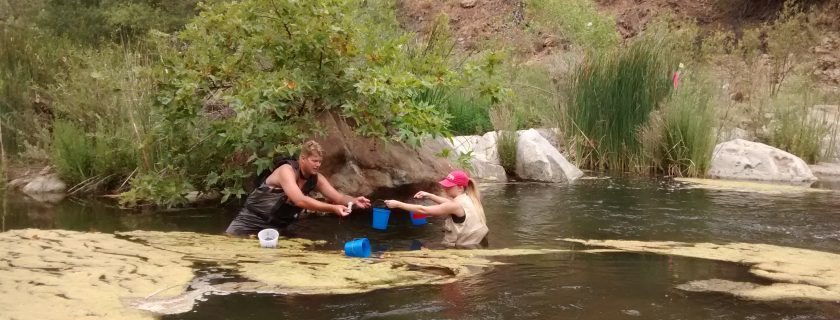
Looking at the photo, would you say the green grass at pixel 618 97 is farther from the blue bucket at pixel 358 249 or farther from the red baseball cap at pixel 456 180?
the blue bucket at pixel 358 249

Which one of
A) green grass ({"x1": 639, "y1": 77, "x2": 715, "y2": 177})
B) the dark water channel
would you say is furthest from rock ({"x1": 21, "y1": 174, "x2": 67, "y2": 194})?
green grass ({"x1": 639, "y1": 77, "x2": 715, "y2": 177})

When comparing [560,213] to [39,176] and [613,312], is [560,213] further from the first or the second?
[39,176]

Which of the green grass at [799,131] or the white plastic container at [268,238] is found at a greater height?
the green grass at [799,131]

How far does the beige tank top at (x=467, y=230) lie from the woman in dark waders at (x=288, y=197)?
0.75 m

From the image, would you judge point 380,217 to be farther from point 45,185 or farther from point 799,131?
point 799,131

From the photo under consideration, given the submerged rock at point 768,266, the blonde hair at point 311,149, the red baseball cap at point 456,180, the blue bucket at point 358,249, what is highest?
the blonde hair at point 311,149

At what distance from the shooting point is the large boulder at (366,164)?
25.9 feet

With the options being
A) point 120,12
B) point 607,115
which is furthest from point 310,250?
point 120,12

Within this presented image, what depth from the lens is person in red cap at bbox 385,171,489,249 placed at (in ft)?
21.5

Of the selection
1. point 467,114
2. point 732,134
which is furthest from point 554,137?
point 732,134

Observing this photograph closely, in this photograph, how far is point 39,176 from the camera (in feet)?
31.4

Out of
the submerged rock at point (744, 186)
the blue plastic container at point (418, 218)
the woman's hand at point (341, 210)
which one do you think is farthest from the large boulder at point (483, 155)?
the woman's hand at point (341, 210)

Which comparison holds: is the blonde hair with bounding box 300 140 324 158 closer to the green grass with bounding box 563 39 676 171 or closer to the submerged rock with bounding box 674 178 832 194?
the submerged rock with bounding box 674 178 832 194

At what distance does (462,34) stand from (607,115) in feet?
47.5
